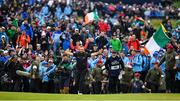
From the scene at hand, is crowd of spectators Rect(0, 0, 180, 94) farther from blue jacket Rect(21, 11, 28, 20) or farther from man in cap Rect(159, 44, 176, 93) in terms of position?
blue jacket Rect(21, 11, 28, 20)

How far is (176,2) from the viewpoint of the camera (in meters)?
54.2

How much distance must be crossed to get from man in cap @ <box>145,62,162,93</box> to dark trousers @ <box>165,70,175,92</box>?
34 cm

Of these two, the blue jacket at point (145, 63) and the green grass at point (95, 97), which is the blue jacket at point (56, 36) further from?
the green grass at point (95, 97)

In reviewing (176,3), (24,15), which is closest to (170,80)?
(24,15)

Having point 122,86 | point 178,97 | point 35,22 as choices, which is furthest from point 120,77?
point 35,22

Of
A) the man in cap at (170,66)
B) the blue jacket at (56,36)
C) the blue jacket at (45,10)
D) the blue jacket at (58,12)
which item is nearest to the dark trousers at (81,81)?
the man in cap at (170,66)

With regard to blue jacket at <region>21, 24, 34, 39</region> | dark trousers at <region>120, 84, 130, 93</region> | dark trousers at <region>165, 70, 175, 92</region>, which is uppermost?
blue jacket at <region>21, 24, 34, 39</region>

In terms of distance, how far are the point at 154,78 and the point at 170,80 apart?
2.29ft

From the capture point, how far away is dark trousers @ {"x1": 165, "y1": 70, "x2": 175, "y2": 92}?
2536 cm

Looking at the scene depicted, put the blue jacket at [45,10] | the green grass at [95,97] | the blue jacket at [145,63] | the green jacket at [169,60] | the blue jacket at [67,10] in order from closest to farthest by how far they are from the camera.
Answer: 1. the green grass at [95,97]
2. the green jacket at [169,60]
3. the blue jacket at [145,63]
4. the blue jacket at [45,10]
5. the blue jacket at [67,10]

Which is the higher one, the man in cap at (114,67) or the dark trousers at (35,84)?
the man in cap at (114,67)

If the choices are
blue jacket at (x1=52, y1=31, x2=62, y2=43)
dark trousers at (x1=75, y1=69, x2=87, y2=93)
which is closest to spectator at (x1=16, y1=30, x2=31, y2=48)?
blue jacket at (x1=52, y1=31, x2=62, y2=43)

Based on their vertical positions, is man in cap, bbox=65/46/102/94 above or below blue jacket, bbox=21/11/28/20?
below

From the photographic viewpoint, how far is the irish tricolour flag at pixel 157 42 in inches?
1114
